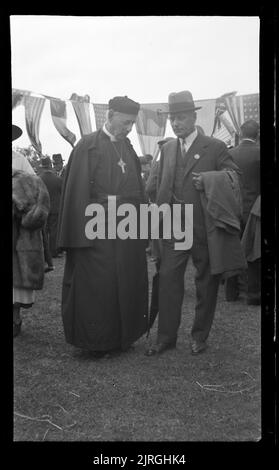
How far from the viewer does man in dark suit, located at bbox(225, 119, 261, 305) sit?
3.59 metres

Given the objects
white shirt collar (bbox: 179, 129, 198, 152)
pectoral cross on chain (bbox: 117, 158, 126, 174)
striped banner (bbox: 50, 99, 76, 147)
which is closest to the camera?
striped banner (bbox: 50, 99, 76, 147)

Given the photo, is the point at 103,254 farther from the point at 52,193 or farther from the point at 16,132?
the point at 16,132

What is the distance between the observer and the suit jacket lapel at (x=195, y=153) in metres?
3.76

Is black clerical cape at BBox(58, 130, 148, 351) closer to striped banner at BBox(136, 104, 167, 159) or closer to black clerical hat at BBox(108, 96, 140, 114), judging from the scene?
striped banner at BBox(136, 104, 167, 159)

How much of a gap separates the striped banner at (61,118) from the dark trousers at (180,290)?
832 mm

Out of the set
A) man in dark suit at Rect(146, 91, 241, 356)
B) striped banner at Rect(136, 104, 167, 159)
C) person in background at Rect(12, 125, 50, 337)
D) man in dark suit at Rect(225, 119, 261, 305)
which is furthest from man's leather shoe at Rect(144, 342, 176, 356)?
striped banner at Rect(136, 104, 167, 159)

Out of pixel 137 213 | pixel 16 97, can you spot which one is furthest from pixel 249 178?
pixel 16 97

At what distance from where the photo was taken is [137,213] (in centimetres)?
375

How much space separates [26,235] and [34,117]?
0.74m

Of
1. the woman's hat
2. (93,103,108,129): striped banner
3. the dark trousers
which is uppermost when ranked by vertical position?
(93,103,108,129): striped banner

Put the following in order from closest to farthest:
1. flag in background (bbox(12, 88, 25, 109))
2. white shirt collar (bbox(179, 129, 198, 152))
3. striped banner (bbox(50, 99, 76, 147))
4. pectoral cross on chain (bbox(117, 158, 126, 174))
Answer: flag in background (bbox(12, 88, 25, 109)) → striped banner (bbox(50, 99, 76, 147)) → white shirt collar (bbox(179, 129, 198, 152)) → pectoral cross on chain (bbox(117, 158, 126, 174))

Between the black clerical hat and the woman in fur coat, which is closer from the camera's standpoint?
the black clerical hat
